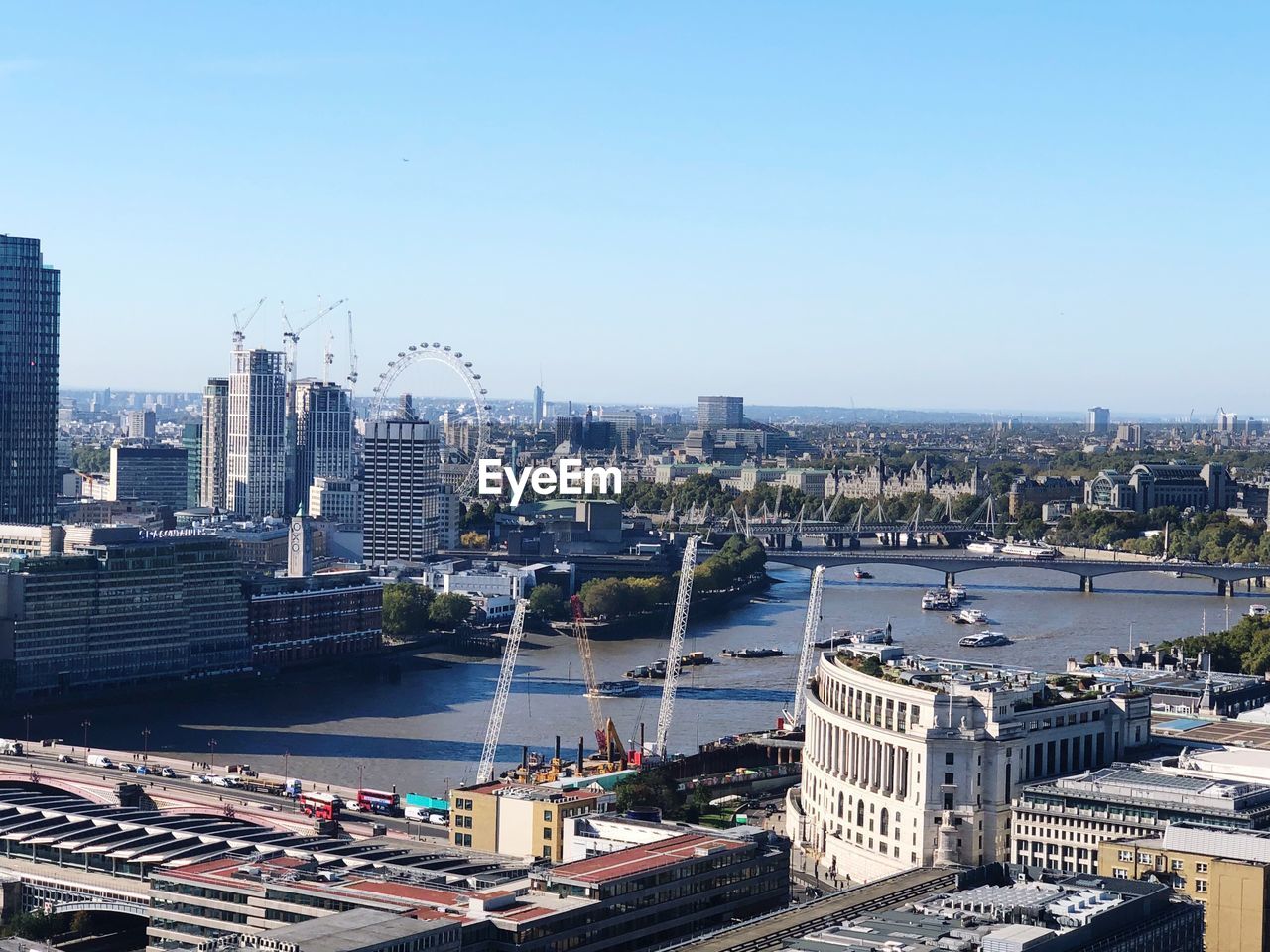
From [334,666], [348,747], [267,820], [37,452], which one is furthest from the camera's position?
A: [37,452]

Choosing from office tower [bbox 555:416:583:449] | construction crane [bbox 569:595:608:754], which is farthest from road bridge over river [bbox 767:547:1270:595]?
office tower [bbox 555:416:583:449]

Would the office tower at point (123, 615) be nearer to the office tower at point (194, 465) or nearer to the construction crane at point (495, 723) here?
the construction crane at point (495, 723)

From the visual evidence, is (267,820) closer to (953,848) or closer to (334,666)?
(953,848)

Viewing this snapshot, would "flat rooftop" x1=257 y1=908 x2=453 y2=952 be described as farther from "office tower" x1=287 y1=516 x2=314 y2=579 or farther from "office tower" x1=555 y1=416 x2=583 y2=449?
"office tower" x1=555 y1=416 x2=583 y2=449

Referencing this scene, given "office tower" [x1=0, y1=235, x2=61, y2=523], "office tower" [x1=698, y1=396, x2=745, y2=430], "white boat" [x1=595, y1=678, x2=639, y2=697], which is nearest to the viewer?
"white boat" [x1=595, y1=678, x2=639, y2=697]

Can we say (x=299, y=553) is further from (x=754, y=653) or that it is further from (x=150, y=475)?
(x=150, y=475)

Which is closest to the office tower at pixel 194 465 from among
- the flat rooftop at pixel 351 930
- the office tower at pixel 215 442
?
the office tower at pixel 215 442

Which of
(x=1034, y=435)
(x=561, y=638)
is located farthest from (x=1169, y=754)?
(x=1034, y=435)
